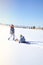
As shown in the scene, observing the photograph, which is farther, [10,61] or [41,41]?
[41,41]

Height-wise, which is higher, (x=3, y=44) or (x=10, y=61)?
(x=3, y=44)

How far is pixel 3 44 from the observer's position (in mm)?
1701

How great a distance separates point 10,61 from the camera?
1.32 meters

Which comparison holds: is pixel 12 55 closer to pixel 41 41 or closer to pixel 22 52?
pixel 22 52

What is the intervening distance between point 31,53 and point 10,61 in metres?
0.24

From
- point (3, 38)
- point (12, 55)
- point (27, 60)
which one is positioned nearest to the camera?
point (27, 60)

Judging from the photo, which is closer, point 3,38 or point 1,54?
point 1,54

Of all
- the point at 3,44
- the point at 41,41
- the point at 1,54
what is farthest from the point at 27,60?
the point at 41,41

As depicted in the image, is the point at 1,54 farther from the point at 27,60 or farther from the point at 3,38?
the point at 3,38

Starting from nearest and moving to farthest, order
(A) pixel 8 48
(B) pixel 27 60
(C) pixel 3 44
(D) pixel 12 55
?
1. (B) pixel 27 60
2. (D) pixel 12 55
3. (A) pixel 8 48
4. (C) pixel 3 44

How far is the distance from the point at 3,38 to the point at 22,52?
0.46 m

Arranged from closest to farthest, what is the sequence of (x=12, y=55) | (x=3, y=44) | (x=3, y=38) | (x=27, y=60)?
(x=27, y=60) < (x=12, y=55) < (x=3, y=44) < (x=3, y=38)

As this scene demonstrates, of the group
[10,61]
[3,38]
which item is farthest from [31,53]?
[3,38]

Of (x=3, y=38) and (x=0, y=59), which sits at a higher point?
(x=3, y=38)
